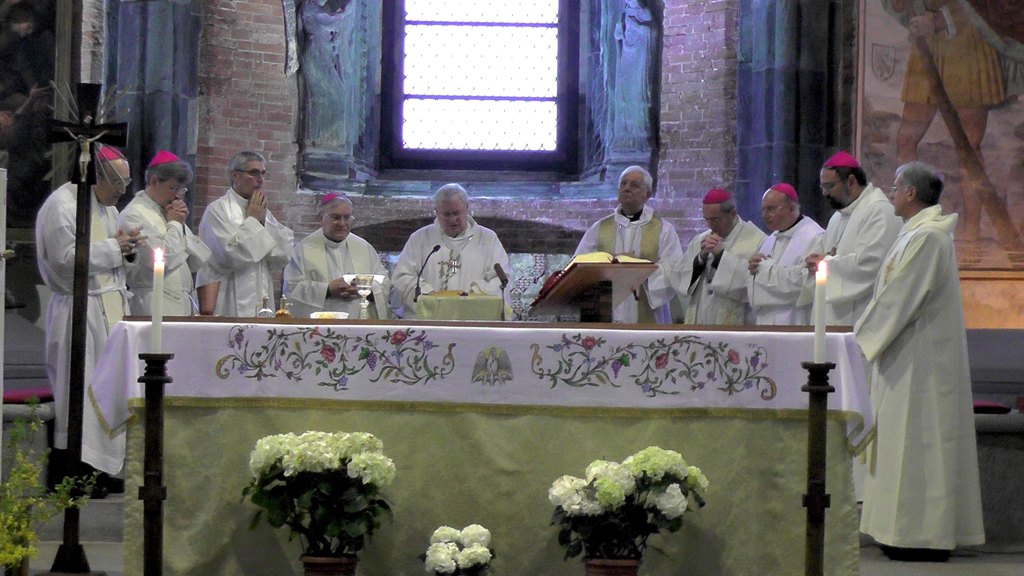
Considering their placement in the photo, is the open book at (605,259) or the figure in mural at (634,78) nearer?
the open book at (605,259)

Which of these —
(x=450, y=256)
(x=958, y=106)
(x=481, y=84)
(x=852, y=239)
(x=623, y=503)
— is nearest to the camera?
(x=623, y=503)

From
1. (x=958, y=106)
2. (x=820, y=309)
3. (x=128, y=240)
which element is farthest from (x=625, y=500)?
(x=958, y=106)

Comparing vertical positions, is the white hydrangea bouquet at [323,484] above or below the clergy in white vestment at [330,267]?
below

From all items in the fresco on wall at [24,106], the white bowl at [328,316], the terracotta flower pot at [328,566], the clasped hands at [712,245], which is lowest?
the terracotta flower pot at [328,566]

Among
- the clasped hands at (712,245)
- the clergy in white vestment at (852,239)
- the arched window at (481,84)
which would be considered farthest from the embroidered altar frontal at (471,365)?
the arched window at (481,84)

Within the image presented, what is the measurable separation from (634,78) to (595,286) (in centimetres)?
577

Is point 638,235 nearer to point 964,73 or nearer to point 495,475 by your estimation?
point 964,73

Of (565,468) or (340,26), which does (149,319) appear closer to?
(565,468)

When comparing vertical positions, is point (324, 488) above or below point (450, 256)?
below

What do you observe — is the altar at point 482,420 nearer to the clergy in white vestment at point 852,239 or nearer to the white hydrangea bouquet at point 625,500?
the white hydrangea bouquet at point 625,500

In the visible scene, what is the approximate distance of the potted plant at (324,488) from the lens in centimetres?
507

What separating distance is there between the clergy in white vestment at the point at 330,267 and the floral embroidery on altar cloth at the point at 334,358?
3.26m

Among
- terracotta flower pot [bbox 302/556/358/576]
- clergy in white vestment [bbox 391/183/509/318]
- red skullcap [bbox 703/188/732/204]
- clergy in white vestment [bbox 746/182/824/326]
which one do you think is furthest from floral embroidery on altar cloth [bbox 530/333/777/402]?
red skullcap [bbox 703/188/732/204]

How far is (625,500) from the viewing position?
5.08 meters
